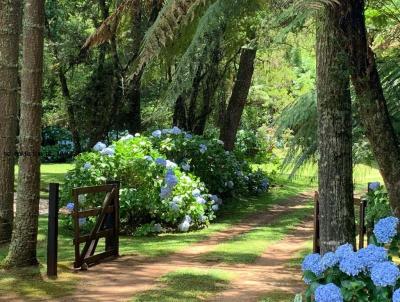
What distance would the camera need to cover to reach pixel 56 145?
31422 millimetres

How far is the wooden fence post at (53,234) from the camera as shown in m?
7.20

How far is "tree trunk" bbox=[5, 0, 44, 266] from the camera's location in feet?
24.3

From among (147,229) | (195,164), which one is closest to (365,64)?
(147,229)

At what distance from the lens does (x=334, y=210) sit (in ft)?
16.1

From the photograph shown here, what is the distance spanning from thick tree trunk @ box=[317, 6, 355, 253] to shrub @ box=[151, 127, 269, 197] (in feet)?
29.4

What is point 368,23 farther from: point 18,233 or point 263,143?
point 263,143

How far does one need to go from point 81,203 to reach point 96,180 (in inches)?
21.6

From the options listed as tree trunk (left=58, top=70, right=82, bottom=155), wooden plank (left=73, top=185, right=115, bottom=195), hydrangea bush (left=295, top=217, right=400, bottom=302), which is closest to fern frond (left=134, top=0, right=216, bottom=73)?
wooden plank (left=73, top=185, right=115, bottom=195)

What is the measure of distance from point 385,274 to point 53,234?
4.83 m

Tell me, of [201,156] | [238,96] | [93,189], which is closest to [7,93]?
[93,189]

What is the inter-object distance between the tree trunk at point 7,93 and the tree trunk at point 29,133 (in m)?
1.65

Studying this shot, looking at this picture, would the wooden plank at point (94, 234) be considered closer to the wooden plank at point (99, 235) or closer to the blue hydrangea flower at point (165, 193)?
the wooden plank at point (99, 235)

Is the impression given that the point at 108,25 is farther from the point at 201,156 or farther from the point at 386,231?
the point at 201,156

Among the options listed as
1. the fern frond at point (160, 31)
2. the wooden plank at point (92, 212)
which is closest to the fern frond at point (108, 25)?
the fern frond at point (160, 31)
